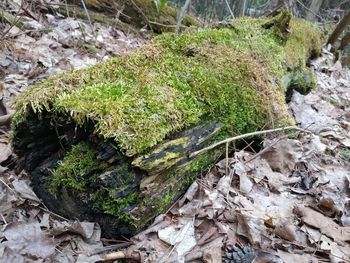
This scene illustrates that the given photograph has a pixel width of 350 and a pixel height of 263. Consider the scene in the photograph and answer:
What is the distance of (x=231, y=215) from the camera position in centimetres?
211

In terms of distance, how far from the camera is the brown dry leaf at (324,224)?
215cm

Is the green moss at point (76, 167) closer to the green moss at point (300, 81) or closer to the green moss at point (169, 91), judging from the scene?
the green moss at point (169, 91)

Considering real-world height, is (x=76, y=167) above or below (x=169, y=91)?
below

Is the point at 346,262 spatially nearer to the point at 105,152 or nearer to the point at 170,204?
the point at 170,204

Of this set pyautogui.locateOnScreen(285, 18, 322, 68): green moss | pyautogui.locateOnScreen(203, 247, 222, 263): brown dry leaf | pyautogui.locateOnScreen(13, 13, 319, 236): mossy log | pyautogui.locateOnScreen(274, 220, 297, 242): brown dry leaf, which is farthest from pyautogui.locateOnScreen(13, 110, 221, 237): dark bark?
pyautogui.locateOnScreen(285, 18, 322, 68): green moss

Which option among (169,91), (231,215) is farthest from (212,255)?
(169,91)

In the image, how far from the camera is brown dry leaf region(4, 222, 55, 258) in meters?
1.74

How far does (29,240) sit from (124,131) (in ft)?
2.45

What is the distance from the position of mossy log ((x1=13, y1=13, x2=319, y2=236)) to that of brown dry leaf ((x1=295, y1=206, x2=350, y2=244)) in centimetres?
69

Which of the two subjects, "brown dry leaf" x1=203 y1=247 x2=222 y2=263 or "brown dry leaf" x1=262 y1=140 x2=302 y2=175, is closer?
"brown dry leaf" x1=203 y1=247 x2=222 y2=263

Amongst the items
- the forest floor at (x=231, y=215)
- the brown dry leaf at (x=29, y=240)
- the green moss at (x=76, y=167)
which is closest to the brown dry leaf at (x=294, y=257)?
the forest floor at (x=231, y=215)

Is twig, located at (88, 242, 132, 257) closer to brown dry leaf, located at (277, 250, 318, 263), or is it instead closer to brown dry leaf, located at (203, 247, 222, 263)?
brown dry leaf, located at (203, 247, 222, 263)

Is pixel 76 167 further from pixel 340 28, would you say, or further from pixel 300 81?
pixel 340 28

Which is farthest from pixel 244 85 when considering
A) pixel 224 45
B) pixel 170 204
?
pixel 170 204
